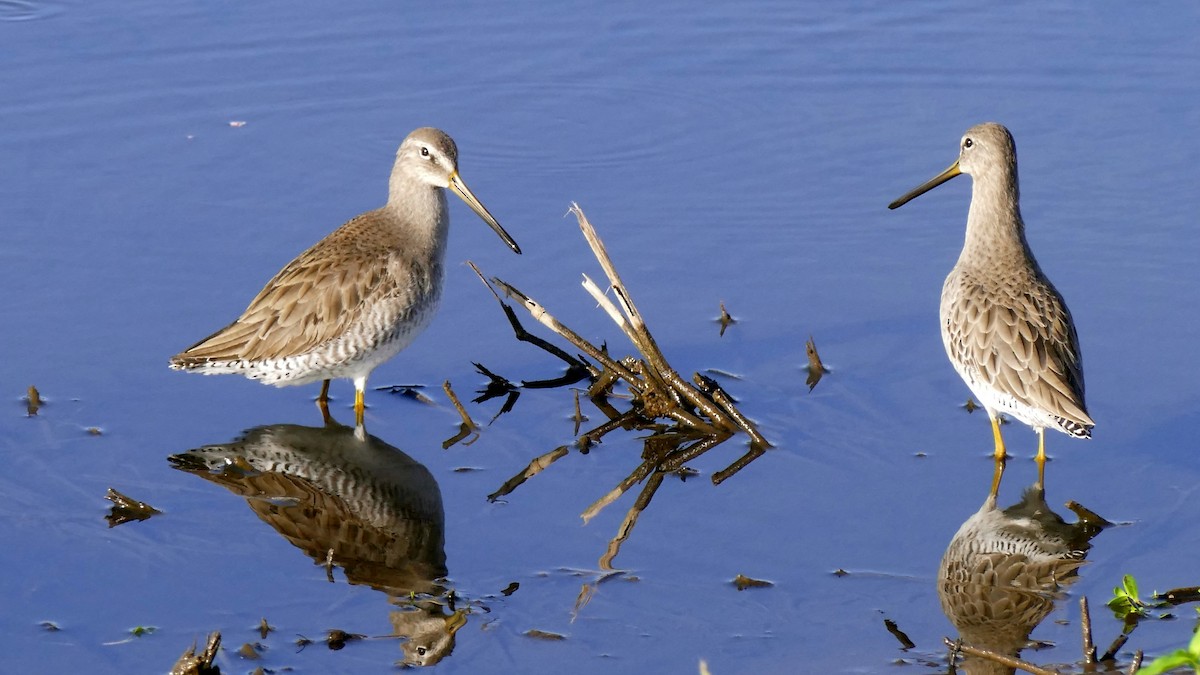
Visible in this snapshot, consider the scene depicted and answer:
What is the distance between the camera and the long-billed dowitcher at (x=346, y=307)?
302 inches

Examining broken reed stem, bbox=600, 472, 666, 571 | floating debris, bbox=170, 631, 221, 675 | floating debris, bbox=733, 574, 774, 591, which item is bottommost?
floating debris, bbox=170, 631, 221, 675

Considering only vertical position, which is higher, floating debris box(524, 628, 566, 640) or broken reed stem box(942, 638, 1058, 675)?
floating debris box(524, 628, 566, 640)

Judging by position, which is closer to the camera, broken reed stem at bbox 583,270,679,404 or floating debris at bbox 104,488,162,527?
floating debris at bbox 104,488,162,527

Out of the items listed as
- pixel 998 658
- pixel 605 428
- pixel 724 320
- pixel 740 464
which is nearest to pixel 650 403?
pixel 605 428

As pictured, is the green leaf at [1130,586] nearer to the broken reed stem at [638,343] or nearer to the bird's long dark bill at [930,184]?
the broken reed stem at [638,343]

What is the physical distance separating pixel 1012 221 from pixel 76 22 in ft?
22.0

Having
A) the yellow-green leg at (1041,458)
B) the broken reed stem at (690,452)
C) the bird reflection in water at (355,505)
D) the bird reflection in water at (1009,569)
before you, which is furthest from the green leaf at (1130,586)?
the bird reflection in water at (355,505)

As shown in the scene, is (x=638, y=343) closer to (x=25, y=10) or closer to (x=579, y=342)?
(x=579, y=342)

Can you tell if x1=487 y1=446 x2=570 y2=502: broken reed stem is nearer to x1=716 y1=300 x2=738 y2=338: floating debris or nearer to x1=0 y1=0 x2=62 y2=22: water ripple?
x1=716 y1=300 x2=738 y2=338: floating debris

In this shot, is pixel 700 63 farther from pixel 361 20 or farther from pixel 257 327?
pixel 257 327

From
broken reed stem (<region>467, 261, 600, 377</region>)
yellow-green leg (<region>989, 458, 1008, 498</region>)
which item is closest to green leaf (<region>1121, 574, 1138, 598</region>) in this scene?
yellow-green leg (<region>989, 458, 1008, 498</region>)

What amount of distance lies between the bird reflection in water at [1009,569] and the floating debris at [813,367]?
1268 mm

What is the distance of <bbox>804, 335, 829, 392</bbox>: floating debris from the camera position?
801 cm

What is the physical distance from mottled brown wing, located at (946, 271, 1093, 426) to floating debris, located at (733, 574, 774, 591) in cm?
157
